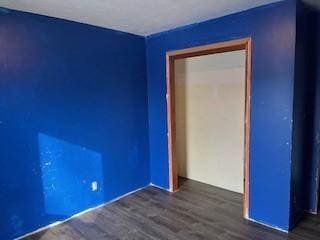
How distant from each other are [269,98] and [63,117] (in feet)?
7.28

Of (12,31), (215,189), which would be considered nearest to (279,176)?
(215,189)

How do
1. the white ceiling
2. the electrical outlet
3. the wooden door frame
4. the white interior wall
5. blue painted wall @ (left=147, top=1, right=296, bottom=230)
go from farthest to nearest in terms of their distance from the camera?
1. the white interior wall
2. the electrical outlet
3. the wooden door frame
4. blue painted wall @ (left=147, top=1, right=296, bottom=230)
5. the white ceiling

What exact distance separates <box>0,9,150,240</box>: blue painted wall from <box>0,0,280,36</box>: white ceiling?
18 centimetres

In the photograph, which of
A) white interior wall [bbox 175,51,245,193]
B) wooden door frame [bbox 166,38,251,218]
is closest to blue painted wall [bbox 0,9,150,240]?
wooden door frame [bbox 166,38,251,218]

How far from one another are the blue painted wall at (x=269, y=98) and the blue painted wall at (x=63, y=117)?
1.29 metres

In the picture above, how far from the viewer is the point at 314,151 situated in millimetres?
2811

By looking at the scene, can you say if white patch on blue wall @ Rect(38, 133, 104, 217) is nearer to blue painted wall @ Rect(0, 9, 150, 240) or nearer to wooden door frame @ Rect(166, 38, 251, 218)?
blue painted wall @ Rect(0, 9, 150, 240)

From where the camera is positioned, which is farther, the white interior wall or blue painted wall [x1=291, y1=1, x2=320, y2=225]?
the white interior wall

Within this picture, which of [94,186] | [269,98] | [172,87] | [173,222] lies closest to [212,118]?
[172,87]

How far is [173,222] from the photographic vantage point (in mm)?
2701

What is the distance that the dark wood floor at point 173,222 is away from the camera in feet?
8.04

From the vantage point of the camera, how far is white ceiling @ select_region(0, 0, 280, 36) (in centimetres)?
220

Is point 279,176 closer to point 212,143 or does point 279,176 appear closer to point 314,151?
point 314,151

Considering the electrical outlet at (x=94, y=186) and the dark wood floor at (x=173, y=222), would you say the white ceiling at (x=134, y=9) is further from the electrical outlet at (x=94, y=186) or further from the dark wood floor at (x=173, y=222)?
the dark wood floor at (x=173, y=222)
